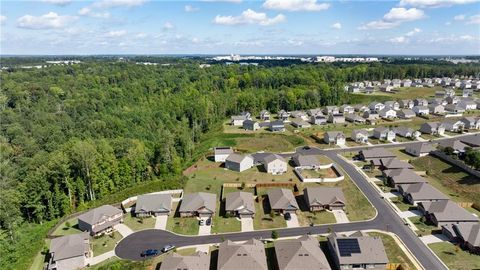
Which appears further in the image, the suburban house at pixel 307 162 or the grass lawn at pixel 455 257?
the suburban house at pixel 307 162

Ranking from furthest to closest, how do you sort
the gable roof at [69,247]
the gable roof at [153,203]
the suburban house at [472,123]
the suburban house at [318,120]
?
1. the suburban house at [318,120]
2. the suburban house at [472,123]
3. the gable roof at [153,203]
4. the gable roof at [69,247]

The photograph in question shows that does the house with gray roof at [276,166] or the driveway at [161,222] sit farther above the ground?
the house with gray roof at [276,166]

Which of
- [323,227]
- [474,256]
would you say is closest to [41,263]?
[323,227]

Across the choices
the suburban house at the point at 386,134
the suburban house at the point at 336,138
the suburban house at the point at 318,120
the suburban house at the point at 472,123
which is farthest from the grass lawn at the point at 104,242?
the suburban house at the point at 472,123

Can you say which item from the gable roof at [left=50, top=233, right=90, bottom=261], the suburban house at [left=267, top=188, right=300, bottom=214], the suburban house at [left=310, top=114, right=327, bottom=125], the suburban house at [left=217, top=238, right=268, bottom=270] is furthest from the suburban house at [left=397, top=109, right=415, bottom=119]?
the gable roof at [left=50, top=233, right=90, bottom=261]

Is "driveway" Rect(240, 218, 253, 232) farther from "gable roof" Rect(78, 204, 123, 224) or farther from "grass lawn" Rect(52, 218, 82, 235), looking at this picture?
"grass lawn" Rect(52, 218, 82, 235)

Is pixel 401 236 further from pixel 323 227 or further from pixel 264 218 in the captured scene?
pixel 264 218

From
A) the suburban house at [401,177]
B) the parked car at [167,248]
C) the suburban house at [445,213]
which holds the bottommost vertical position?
the parked car at [167,248]

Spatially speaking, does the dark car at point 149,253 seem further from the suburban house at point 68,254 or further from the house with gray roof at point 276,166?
the house with gray roof at point 276,166
